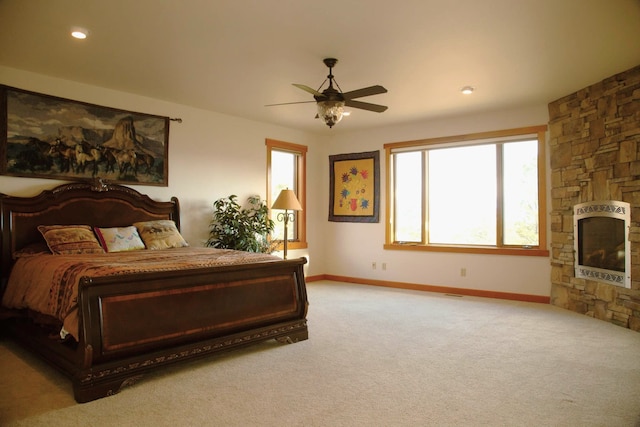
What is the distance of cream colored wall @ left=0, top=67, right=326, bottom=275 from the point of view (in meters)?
4.37

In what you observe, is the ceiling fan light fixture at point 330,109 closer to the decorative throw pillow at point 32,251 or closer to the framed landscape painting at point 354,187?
the decorative throw pillow at point 32,251

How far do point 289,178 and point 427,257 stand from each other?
8.36 ft

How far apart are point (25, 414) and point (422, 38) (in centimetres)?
373

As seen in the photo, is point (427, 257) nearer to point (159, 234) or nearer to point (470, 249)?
point (470, 249)

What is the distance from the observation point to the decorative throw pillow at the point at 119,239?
4.27 metres

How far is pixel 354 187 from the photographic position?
7.22 m

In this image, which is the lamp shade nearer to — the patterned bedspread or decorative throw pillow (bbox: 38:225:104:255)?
the patterned bedspread

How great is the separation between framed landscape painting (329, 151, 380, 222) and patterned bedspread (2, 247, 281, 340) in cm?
350

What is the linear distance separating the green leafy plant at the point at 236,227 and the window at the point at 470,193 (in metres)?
2.12

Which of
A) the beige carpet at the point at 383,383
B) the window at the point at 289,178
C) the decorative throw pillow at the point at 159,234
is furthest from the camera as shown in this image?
the window at the point at 289,178

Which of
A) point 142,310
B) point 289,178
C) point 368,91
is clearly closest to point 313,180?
point 289,178

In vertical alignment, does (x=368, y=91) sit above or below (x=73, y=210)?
above

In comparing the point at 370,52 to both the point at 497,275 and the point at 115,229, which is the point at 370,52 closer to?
the point at 115,229

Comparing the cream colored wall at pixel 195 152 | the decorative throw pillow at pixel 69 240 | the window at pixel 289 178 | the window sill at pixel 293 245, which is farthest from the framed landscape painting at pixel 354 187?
the decorative throw pillow at pixel 69 240
